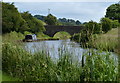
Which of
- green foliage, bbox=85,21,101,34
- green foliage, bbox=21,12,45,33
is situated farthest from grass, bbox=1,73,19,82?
green foliage, bbox=21,12,45,33

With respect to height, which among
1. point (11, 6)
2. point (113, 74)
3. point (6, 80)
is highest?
point (11, 6)

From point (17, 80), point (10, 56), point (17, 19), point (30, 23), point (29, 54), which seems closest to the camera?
point (17, 80)

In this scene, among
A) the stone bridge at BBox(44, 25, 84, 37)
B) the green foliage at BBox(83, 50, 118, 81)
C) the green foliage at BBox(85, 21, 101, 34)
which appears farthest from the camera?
the stone bridge at BBox(44, 25, 84, 37)

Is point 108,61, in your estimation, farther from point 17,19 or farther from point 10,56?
point 17,19

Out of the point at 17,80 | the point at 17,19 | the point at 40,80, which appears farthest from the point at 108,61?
the point at 17,19

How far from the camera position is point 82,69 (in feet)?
17.9

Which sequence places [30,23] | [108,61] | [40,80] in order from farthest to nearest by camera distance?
[30,23], [40,80], [108,61]

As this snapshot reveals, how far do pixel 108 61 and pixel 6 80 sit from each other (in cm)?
295

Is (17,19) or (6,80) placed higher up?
→ (17,19)

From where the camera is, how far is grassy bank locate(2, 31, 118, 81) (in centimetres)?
510

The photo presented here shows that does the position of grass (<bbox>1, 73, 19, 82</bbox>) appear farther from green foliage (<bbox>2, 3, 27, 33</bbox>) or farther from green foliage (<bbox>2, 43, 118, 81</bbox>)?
green foliage (<bbox>2, 3, 27, 33</bbox>)

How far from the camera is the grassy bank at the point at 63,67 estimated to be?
5102 millimetres

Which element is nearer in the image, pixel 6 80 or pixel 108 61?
pixel 108 61

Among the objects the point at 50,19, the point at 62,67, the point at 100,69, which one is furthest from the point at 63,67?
the point at 50,19
